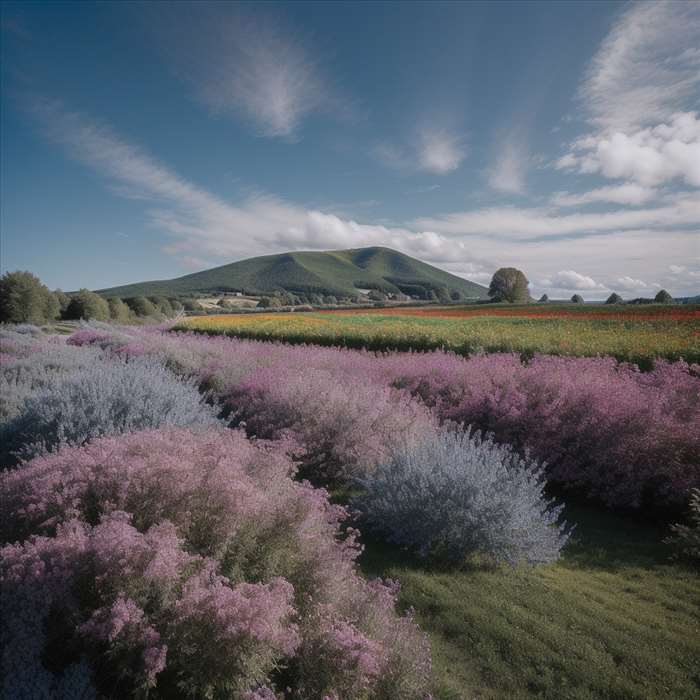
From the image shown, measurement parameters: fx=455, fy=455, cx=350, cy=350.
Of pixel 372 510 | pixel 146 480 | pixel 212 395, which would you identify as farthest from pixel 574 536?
pixel 212 395

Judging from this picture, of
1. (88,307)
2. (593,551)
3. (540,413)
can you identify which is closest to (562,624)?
(593,551)

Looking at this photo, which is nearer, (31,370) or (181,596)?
(181,596)

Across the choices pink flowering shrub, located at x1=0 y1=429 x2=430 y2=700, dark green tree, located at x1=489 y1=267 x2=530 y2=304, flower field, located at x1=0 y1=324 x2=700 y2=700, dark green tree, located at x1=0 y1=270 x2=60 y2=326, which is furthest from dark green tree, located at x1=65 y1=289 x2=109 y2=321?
pink flowering shrub, located at x1=0 y1=429 x2=430 y2=700

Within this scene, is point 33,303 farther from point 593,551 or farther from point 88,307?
point 593,551

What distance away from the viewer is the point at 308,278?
512 ft

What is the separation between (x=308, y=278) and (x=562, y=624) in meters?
156

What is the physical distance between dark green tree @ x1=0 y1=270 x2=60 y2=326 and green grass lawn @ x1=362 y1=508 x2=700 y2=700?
3741 centimetres

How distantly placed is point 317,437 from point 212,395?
3.61 metres

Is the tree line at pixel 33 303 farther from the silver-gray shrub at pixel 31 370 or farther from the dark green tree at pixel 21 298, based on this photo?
the silver-gray shrub at pixel 31 370

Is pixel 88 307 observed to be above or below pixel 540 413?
above

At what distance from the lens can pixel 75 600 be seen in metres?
2.29

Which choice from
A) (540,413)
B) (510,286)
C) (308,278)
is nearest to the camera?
(540,413)

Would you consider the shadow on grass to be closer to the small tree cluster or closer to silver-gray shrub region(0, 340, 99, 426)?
the small tree cluster

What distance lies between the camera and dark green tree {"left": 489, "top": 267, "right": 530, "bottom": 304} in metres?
51.4
